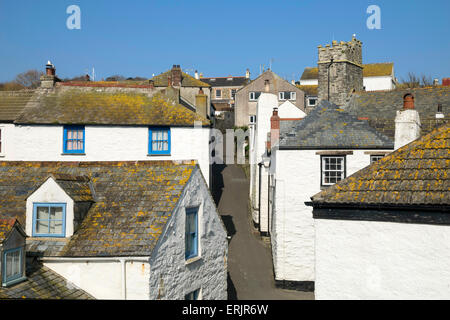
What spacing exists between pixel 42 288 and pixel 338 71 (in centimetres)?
2417

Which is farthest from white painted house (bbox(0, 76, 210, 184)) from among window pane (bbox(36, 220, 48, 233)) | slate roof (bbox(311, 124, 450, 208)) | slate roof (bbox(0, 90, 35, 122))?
slate roof (bbox(311, 124, 450, 208))

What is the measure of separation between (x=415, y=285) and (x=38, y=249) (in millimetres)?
9220

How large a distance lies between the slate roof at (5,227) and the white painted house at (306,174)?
1307cm

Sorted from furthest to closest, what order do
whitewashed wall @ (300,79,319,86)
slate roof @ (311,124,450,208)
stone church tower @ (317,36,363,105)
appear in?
whitewashed wall @ (300,79,319,86), stone church tower @ (317,36,363,105), slate roof @ (311,124,450,208)

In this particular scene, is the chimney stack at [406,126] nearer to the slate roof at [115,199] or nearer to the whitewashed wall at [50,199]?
the slate roof at [115,199]

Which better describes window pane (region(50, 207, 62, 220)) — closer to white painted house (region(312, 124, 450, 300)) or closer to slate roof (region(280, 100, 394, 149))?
white painted house (region(312, 124, 450, 300))

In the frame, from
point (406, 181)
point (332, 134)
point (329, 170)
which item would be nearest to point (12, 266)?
point (406, 181)

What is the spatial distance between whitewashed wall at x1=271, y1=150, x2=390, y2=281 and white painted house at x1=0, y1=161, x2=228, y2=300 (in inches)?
240

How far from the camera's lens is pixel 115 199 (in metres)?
12.9

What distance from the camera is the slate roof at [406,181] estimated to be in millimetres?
9086

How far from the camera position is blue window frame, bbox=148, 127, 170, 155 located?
73.5 ft

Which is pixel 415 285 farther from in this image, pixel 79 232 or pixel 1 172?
pixel 1 172

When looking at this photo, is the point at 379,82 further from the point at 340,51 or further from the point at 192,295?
the point at 192,295

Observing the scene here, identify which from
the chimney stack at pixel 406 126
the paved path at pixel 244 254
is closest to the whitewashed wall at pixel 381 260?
the chimney stack at pixel 406 126
